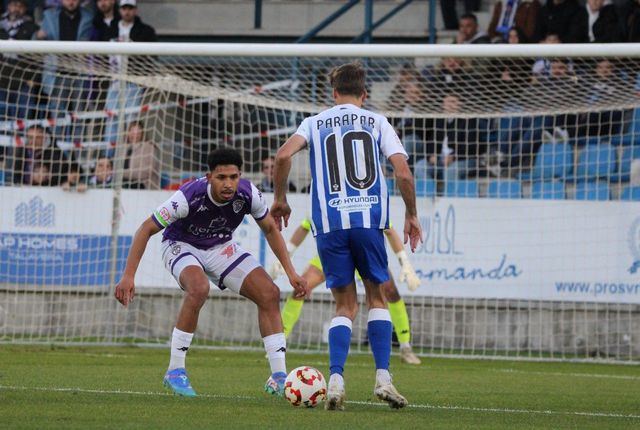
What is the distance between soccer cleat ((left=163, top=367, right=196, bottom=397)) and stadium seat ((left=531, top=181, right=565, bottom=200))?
7815 millimetres

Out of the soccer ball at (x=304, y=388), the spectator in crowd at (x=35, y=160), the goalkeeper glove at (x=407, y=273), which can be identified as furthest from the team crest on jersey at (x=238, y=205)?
the spectator in crowd at (x=35, y=160)

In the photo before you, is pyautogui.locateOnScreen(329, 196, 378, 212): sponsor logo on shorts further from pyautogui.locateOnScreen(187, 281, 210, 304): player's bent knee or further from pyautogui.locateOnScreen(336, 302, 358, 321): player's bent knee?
pyautogui.locateOnScreen(187, 281, 210, 304): player's bent knee

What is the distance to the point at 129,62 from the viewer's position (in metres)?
16.7

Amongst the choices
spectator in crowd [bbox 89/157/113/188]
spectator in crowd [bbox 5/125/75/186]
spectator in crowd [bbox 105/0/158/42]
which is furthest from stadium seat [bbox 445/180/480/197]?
spectator in crowd [bbox 105/0/158/42]

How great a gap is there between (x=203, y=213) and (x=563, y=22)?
10496mm

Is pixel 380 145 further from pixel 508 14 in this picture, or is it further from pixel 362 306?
pixel 508 14

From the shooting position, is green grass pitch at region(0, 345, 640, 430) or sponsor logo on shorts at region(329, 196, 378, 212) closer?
green grass pitch at region(0, 345, 640, 430)

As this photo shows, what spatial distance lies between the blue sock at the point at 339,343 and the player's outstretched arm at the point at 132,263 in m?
1.41

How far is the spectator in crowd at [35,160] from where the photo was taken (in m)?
15.7

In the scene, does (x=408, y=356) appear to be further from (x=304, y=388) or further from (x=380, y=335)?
(x=304, y=388)

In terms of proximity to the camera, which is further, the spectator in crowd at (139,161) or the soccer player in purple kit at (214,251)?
the spectator in crowd at (139,161)

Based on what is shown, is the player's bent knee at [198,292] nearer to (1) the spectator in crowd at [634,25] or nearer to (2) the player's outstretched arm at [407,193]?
(2) the player's outstretched arm at [407,193]

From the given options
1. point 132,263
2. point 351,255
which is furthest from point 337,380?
point 132,263

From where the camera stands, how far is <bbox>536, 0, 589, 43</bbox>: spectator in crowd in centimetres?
1794
